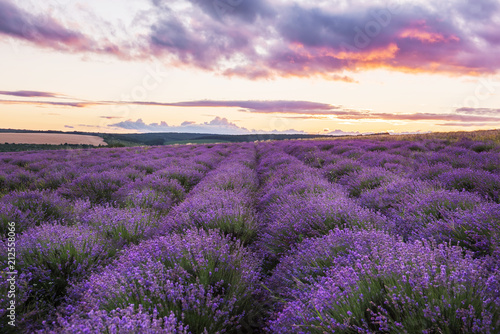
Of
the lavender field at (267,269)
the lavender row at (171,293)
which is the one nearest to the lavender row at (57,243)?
the lavender field at (267,269)

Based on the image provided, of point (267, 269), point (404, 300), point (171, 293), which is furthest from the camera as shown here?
point (267, 269)

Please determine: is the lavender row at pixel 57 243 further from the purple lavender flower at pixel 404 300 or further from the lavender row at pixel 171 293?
the purple lavender flower at pixel 404 300

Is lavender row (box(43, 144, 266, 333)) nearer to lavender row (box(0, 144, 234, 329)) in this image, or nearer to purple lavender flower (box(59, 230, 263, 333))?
purple lavender flower (box(59, 230, 263, 333))

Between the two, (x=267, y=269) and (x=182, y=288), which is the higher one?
(x=182, y=288)

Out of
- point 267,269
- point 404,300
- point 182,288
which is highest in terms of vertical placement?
point 404,300

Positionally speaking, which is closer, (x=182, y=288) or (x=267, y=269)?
(x=182, y=288)

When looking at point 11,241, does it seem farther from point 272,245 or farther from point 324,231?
point 324,231

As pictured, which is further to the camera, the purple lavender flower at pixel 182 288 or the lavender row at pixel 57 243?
the lavender row at pixel 57 243

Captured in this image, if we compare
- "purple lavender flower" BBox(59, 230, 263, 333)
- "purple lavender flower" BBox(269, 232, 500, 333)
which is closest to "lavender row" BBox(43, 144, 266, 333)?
"purple lavender flower" BBox(59, 230, 263, 333)

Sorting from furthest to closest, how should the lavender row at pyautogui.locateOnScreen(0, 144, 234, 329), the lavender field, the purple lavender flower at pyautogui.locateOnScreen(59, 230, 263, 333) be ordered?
1. the lavender row at pyautogui.locateOnScreen(0, 144, 234, 329)
2. the purple lavender flower at pyautogui.locateOnScreen(59, 230, 263, 333)
3. the lavender field

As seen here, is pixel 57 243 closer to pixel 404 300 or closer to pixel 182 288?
pixel 182 288

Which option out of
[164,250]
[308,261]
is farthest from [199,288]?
[308,261]

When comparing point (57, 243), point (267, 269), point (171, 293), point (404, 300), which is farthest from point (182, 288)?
point (57, 243)

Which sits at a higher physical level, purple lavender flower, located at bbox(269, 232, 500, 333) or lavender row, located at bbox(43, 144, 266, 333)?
purple lavender flower, located at bbox(269, 232, 500, 333)
